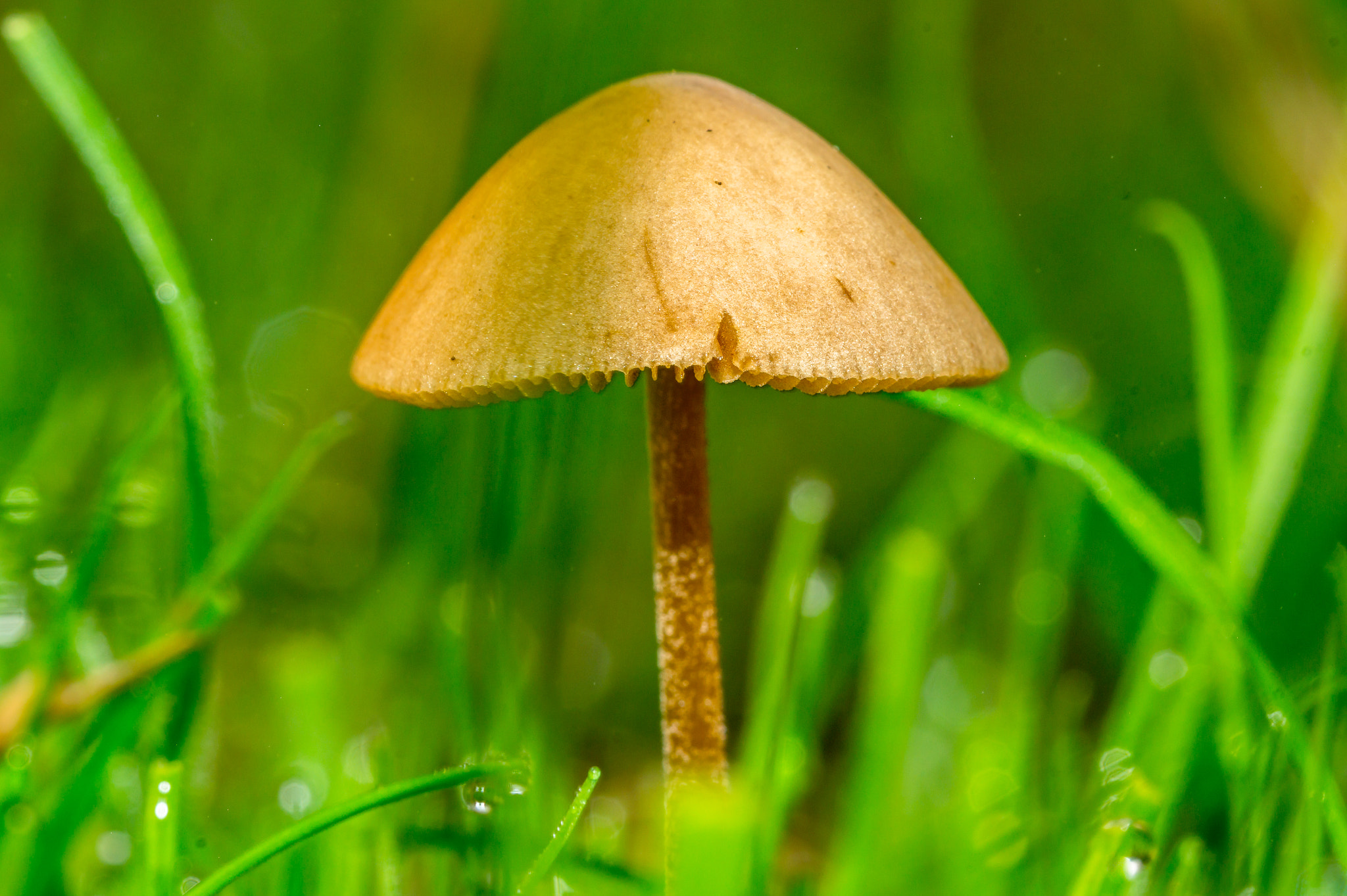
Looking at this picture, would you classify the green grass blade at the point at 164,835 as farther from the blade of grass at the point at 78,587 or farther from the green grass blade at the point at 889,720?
the green grass blade at the point at 889,720

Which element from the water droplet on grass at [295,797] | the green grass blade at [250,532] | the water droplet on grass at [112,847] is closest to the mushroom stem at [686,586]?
the green grass blade at [250,532]

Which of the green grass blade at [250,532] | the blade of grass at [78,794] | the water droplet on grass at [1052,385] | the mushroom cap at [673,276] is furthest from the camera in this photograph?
the water droplet on grass at [1052,385]

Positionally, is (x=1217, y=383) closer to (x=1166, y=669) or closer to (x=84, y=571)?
(x=1166, y=669)

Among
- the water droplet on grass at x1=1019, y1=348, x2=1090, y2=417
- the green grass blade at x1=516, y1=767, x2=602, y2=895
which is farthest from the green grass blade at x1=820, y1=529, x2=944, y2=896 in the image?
the water droplet on grass at x1=1019, y1=348, x2=1090, y2=417

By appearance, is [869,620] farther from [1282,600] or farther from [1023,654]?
[1282,600]

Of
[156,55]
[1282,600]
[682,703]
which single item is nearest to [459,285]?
[682,703]

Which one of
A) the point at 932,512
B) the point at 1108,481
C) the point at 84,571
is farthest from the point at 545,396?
the point at 932,512
